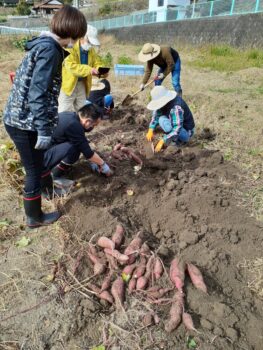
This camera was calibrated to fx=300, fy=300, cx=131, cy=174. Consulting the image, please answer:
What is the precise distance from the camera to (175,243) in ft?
8.48

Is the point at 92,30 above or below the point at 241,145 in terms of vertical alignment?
above

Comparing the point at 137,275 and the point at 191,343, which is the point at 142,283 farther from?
the point at 191,343

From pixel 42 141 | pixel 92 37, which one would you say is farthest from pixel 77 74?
pixel 42 141

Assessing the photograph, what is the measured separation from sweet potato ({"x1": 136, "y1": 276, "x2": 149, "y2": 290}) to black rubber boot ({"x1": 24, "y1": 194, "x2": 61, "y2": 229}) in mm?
1062

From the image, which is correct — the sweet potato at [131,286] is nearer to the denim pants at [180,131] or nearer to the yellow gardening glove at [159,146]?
the yellow gardening glove at [159,146]

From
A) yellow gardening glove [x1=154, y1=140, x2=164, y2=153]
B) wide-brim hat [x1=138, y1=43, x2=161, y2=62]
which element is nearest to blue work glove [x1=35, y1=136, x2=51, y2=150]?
yellow gardening glove [x1=154, y1=140, x2=164, y2=153]

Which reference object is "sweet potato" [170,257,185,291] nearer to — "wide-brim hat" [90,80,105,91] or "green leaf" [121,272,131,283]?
"green leaf" [121,272,131,283]

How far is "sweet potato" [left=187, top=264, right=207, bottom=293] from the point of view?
2.08 meters

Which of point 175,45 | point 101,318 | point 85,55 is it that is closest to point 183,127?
point 85,55

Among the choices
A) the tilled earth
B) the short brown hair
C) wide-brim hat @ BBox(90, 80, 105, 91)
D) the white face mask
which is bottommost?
the tilled earth

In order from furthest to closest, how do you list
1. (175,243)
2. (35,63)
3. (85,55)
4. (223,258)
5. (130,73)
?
(130,73) → (85,55) → (175,243) → (223,258) → (35,63)

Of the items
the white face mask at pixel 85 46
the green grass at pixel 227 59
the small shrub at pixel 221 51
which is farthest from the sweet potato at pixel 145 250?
the small shrub at pixel 221 51

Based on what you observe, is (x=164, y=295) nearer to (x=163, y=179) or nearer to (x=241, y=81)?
(x=163, y=179)

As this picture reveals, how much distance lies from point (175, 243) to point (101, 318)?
3.04 feet
